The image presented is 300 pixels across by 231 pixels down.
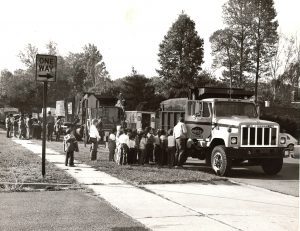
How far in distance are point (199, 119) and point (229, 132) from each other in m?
1.69

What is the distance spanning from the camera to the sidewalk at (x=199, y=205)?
7527 millimetres

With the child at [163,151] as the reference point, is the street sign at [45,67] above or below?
above

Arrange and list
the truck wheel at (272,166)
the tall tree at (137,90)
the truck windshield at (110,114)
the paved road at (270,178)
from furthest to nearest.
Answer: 1. the tall tree at (137,90)
2. the truck windshield at (110,114)
3. the truck wheel at (272,166)
4. the paved road at (270,178)

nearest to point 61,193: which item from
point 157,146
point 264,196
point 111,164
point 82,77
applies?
point 264,196

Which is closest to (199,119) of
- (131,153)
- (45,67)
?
(131,153)

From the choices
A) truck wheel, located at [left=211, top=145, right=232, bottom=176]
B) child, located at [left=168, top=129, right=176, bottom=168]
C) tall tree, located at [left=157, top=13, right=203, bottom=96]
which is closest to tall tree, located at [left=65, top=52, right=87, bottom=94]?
tall tree, located at [left=157, top=13, right=203, bottom=96]

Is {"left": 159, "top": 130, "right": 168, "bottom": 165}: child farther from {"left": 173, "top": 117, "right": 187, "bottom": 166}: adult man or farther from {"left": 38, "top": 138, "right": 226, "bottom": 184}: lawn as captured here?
{"left": 38, "top": 138, "right": 226, "bottom": 184}: lawn

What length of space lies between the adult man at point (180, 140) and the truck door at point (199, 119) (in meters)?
0.42

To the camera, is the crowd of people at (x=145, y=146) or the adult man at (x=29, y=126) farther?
the adult man at (x=29, y=126)

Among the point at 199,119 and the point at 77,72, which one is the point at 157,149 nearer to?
the point at 199,119

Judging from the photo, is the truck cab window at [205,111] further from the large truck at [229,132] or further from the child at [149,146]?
the child at [149,146]

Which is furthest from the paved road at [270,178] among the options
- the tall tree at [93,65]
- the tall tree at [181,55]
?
the tall tree at [93,65]

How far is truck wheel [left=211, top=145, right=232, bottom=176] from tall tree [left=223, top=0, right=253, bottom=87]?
3231cm

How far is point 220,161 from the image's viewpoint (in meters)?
14.2
